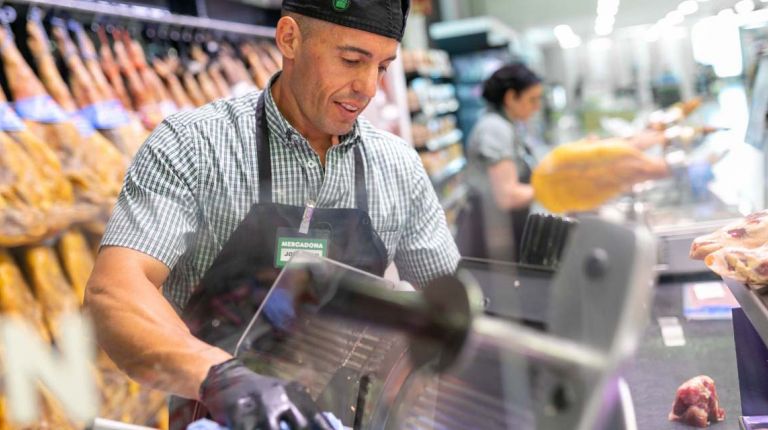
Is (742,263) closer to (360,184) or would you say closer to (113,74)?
(360,184)

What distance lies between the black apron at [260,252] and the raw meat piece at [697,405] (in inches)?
22.0

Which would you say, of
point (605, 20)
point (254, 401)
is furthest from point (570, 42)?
point (254, 401)

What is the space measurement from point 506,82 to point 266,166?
2415 millimetres

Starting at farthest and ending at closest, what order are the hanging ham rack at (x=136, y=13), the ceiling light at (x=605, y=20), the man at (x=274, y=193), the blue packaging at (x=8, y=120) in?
the ceiling light at (x=605, y=20)
the hanging ham rack at (x=136, y=13)
the blue packaging at (x=8, y=120)
the man at (x=274, y=193)

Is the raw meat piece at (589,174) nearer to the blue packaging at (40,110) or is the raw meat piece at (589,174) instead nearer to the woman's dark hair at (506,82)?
the blue packaging at (40,110)

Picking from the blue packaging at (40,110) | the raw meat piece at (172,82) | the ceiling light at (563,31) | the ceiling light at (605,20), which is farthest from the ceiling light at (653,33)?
the blue packaging at (40,110)

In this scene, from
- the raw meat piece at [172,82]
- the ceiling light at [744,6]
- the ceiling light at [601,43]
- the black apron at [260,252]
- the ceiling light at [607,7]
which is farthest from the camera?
the ceiling light at [601,43]

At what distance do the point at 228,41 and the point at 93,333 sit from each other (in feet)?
9.67

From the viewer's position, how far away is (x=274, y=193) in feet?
4.75

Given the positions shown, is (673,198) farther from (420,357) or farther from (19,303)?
(420,357)

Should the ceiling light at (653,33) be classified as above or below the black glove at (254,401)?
above

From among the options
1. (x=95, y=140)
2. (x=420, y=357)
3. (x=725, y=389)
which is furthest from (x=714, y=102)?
(x=420, y=357)

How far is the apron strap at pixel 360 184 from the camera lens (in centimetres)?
153

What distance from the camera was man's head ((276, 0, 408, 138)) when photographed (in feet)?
4.64
